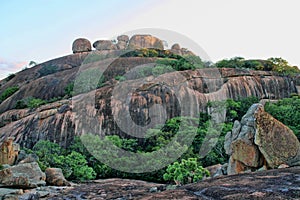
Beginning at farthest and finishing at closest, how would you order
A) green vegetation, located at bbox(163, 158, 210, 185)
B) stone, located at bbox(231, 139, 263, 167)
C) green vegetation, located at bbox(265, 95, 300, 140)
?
green vegetation, located at bbox(265, 95, 300, 140)
green vegetation, located at bbox(163, 158, 210, 185)
stone, located at bbox(231, 139, 263, 167)

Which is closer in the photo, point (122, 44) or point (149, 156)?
point (149, 156)

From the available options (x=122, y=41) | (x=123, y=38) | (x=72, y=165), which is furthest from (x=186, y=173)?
(x=123, y=38)

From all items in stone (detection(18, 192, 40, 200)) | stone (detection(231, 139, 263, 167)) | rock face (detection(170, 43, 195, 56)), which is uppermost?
rock face (detection(170, 43, 195, 56))

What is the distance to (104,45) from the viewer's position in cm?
3981

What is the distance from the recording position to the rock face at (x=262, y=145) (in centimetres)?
1038

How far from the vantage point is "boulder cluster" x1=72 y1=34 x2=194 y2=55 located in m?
39.5

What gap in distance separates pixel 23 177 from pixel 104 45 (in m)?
30.3

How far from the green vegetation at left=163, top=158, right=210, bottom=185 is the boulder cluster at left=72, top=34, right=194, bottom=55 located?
26.2 metres

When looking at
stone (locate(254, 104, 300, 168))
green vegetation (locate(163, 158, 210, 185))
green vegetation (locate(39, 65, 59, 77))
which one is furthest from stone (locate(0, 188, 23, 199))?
green vegetation (locate(39, 65, 59, 77))

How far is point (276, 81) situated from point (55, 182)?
1984cm

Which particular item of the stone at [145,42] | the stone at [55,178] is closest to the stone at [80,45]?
the stone at [145,42]

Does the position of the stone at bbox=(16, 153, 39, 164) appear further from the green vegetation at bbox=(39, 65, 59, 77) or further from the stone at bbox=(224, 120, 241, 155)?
the green vegetation at bbox=(39, 65, 59, 77)

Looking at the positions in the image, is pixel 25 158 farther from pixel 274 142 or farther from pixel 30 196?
pixel 274 142

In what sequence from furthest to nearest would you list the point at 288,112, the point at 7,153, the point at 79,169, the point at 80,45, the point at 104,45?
the point at 104,45 < the point at 80,45 < the point at 288,112 < the point at 79,169 < the point at 7,153
